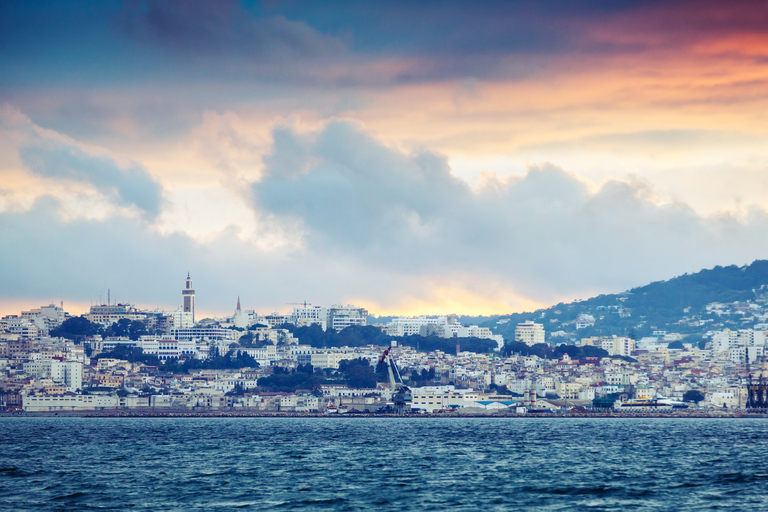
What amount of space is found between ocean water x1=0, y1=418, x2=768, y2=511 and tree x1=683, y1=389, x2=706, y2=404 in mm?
105405

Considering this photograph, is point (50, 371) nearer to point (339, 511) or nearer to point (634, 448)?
point (634, 448)

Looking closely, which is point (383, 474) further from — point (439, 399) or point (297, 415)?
point (439, 399)

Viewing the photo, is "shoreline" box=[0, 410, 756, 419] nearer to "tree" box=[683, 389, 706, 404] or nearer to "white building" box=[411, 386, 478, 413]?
"white building" box=[411, 386, 478, 413]

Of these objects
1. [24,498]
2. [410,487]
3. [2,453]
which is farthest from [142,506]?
[2,453]

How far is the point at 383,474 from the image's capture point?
4947cm

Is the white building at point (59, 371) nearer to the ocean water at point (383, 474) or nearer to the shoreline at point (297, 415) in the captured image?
the shoreline at point (297, 415)

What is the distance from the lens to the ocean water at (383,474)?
39188 millimetres

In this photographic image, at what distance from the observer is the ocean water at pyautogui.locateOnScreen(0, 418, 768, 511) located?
3919 cm

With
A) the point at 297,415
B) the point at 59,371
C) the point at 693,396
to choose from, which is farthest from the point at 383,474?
the point at 59,371

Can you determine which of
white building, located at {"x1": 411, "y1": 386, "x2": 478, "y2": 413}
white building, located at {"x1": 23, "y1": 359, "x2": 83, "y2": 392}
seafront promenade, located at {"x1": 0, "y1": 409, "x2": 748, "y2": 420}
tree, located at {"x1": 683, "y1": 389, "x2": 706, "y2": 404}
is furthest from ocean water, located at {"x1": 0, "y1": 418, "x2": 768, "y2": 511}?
white building, located at {"x1": 23, "y1": 359, "x2": 83, "y2": 392}

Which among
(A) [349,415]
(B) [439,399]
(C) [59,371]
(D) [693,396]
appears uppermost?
(C) [59,371]

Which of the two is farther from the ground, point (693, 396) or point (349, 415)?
point (693, 396)

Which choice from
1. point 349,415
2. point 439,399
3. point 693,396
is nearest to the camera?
point 349,415

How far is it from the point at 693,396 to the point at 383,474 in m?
141
